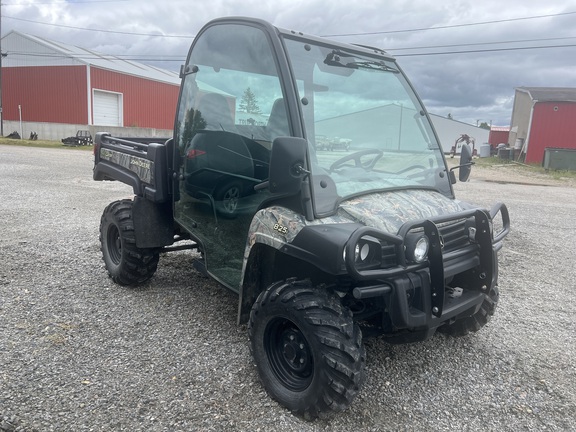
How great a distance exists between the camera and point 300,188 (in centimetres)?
292

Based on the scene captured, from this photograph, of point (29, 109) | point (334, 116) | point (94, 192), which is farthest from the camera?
point (29, 109)

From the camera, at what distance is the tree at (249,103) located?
3434mm

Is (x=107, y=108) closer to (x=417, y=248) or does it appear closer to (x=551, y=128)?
(x=551, y=128)

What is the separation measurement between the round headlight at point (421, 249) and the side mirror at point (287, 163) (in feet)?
2.45

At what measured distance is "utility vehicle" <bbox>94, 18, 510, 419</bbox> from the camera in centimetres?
274

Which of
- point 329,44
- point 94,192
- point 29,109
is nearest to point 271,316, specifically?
point 329,44

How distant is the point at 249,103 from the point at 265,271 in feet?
3.85

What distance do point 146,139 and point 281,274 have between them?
3297 millimetres

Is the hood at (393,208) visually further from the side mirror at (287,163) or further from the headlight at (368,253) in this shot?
the side mirror at (287,163)

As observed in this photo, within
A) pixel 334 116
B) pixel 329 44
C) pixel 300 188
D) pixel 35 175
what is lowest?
pixel 35 175

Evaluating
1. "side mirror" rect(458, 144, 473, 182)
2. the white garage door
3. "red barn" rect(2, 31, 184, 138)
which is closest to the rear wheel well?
"side mirror" rect(458, 144, 473, 182)

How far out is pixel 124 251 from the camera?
462cm

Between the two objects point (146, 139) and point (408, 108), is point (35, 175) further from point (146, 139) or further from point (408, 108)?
point (408, 108)

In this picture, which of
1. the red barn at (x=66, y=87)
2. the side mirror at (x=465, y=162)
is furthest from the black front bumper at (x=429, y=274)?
the red barn at (x=66, y=87)
